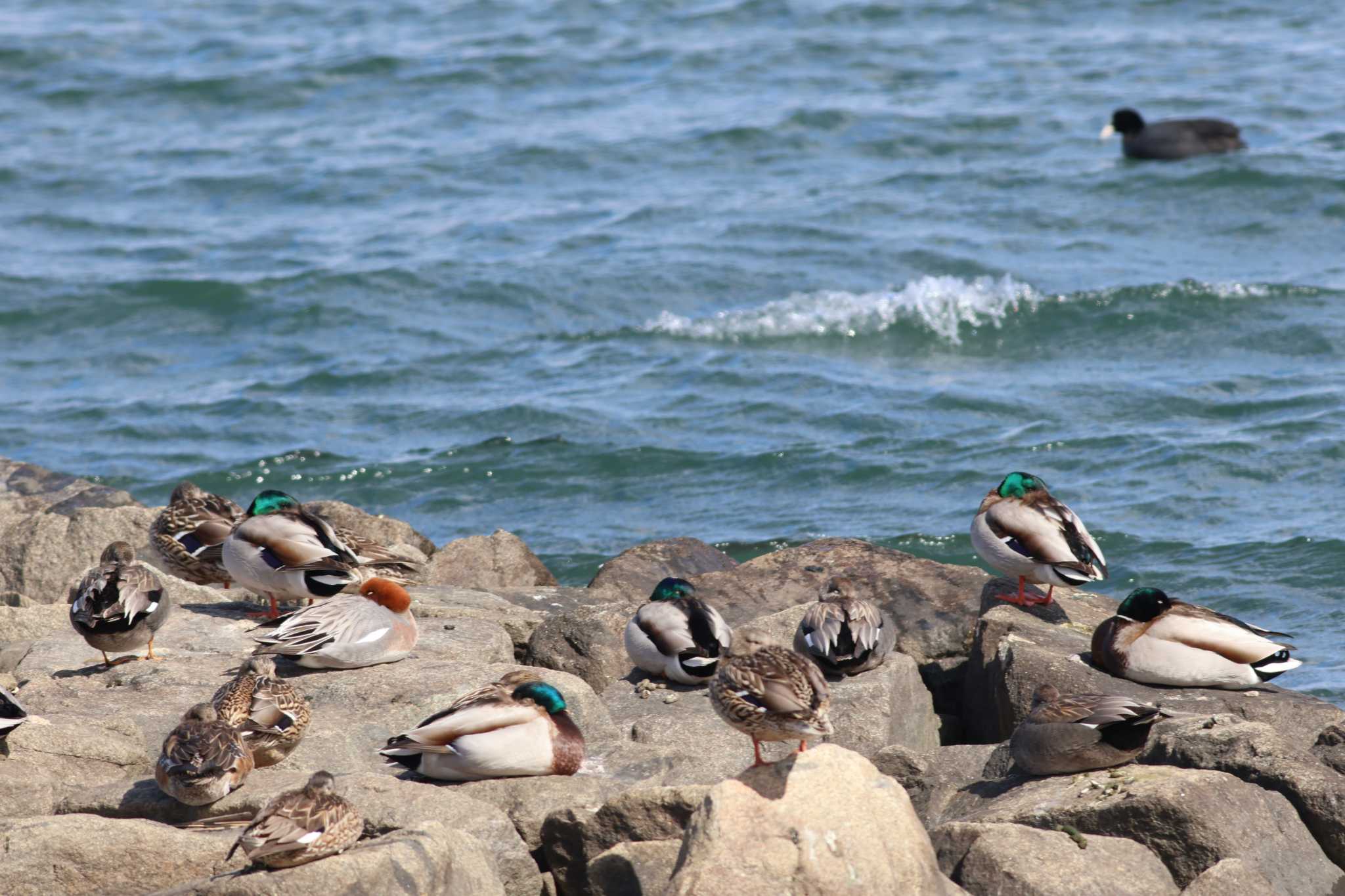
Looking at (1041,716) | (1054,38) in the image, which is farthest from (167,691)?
(1054,38)

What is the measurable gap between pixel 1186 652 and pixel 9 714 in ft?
17.4

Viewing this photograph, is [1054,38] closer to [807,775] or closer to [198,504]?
[198,504]

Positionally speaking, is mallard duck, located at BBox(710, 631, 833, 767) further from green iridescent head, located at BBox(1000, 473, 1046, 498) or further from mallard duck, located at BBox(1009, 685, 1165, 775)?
green iridescent head, located at BBox(1000, 473, 1046, 498)

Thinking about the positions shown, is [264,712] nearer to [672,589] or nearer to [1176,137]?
[672,589]

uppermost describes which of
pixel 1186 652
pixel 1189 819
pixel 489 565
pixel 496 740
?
pixel 496 740

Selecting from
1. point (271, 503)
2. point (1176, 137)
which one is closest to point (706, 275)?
point (1176, 137)

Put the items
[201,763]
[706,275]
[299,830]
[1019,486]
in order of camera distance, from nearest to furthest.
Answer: [299,830], [201,763], [1019,486], [706,275]

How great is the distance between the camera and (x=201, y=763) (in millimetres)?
6379

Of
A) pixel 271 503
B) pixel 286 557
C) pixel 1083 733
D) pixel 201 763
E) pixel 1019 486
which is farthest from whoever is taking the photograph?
pixel 1019 486

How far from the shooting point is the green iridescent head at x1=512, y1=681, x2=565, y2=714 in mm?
6984

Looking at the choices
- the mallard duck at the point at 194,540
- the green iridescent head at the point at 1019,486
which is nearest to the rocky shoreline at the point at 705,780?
the mallard duck at the point at 194,540

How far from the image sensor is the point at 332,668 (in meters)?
8.06

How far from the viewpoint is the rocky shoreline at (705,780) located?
596 cm

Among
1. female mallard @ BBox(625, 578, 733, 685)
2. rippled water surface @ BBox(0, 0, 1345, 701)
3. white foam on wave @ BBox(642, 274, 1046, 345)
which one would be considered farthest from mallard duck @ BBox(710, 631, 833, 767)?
white foam on wave @ BBox(642, 274, 1046, 345)
